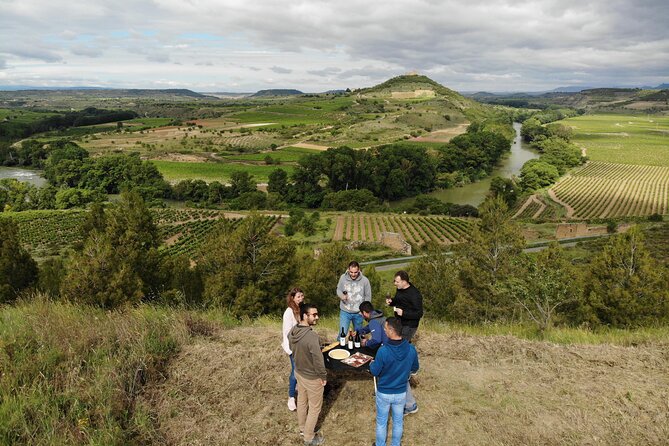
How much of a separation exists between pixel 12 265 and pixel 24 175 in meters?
99.0

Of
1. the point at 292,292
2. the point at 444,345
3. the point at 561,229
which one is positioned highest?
the point at 292,292

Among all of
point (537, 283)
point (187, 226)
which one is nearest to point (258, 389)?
point (537, 283)

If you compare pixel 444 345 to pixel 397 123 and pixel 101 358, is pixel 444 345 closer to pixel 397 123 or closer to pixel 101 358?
pixel 101 358

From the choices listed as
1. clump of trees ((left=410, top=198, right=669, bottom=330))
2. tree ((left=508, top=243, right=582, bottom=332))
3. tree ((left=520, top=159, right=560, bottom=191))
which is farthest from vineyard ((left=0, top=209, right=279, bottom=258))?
tree ((left=520, top=159, right=560, bottom=191))

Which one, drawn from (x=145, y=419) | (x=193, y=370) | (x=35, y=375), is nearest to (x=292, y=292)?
(x=193, y=370)

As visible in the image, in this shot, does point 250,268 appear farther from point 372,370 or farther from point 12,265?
point 372,370

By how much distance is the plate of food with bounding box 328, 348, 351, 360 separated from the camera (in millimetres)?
5985

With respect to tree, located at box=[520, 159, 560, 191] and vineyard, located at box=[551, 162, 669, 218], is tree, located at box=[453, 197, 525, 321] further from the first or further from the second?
tree, located at box=[520, 159, 560, 191]

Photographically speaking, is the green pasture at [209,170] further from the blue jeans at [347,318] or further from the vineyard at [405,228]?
the blue jeans at [347,318]

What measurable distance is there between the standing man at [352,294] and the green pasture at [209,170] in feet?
258

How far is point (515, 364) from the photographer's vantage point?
6664 millimetres

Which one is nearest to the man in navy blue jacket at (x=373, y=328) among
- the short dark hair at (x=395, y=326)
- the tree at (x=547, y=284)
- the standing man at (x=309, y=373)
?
the standing man at (x=309, y=373)

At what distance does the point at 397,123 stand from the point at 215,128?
6283 centimetres

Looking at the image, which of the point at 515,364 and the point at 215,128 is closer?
the point at 515,364
